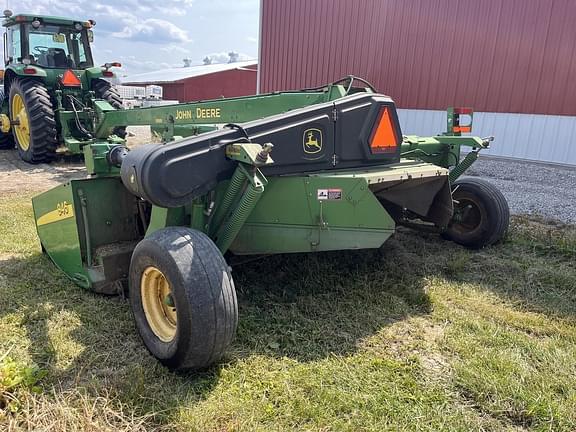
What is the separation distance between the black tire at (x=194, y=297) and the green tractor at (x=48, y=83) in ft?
22.3

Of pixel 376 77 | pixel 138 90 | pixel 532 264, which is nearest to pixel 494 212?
pixel 532 264

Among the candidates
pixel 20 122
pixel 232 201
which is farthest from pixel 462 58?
pixel 232 201

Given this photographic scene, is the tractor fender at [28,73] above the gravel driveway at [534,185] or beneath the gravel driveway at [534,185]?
above

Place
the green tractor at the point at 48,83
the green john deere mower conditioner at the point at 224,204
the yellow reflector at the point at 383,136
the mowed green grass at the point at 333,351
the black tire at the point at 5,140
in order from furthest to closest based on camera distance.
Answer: the black tire at the point at 5,140
the green tractor at the point at 48,83
the yellow reflector at the point at 383,136
the green john deere mower conditioner at the point at 224,204
the mowed green grass at the point at 333,351

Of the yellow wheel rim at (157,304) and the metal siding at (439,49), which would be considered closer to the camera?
the yellow wheel rim at (157,304)

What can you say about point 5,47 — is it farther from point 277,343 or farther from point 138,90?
point 138,90

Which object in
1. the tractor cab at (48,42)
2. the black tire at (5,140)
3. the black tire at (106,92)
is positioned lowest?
the black tire at (5,140)

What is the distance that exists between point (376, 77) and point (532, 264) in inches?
380

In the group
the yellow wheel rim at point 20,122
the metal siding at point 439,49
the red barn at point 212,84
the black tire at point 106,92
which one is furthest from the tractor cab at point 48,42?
the red barn at point 212,84

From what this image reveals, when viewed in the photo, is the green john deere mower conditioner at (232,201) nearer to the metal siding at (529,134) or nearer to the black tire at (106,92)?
the black tire at (106,92)

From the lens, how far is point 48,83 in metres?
9.26

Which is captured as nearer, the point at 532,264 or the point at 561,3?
the point at 532,264

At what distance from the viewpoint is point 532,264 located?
4176mm

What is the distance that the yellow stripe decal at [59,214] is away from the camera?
11.6ft
